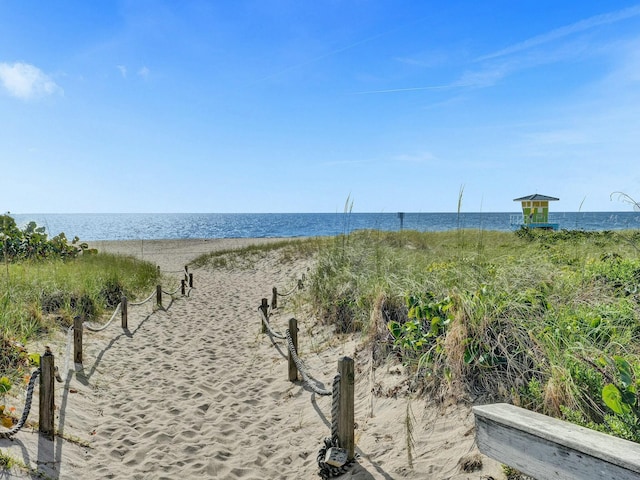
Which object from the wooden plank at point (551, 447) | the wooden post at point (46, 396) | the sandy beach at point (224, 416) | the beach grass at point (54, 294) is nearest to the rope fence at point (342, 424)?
the sandy beach at point (224, 416)

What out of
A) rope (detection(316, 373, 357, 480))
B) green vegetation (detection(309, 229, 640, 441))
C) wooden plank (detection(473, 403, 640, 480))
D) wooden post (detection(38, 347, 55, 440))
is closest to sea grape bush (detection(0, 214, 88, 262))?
wooden post (detection(38, 347, 55, 440))

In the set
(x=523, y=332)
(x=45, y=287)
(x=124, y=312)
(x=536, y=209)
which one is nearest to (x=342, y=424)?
(x=523, y=332)

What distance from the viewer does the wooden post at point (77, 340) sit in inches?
252

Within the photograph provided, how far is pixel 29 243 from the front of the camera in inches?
525

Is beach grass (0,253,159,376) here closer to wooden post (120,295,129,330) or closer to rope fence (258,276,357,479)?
wooden post (120,295,129,330)

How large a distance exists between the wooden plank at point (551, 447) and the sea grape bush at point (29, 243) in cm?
1395

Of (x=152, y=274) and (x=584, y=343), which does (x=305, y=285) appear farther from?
(x=584, y=343)

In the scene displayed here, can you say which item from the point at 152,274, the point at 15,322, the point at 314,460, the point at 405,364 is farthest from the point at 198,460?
the point at 152,274

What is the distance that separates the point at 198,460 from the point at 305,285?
25.3ft

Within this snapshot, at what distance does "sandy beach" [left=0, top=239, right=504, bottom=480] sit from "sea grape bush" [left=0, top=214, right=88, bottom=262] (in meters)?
6.27

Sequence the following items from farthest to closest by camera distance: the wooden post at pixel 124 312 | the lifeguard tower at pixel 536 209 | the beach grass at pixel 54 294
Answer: the lifeguard tower at pixel 536 209, the wooden post at pixel 124 312, the beach grass at pixel 54 294

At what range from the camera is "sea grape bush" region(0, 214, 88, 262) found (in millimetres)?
12836

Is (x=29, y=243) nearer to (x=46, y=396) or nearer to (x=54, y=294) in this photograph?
(x=54, y=294)

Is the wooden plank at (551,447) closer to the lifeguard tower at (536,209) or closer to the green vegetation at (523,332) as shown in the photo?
the green vegetation at (523,332)
